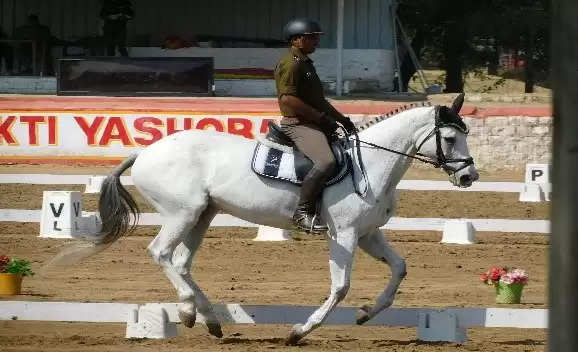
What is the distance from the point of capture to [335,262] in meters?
9.22

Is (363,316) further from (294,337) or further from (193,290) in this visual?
(193,290)

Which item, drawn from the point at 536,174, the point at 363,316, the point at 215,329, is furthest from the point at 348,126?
the point at 536,174

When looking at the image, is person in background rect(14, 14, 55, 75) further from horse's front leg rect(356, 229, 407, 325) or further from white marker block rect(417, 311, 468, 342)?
white marker block rect(417, 311, 468, 342)

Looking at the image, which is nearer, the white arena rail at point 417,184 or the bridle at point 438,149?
the bridle at point 438,149

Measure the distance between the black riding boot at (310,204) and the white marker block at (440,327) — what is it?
0.97 meters

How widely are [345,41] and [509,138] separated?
9.68 metres

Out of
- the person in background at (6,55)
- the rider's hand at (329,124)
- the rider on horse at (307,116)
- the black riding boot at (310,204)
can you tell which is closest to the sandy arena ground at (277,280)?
the black riding boot at (310,204)

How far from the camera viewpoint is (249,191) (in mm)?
9477

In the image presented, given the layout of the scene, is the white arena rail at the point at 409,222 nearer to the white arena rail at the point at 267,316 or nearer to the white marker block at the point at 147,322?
the white arena rail at the point at 267,316

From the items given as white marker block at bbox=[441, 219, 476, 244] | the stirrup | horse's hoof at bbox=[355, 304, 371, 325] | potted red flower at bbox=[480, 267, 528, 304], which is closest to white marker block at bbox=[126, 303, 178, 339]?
the stirrup

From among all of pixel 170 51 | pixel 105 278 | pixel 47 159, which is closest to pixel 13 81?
pixel 170 51

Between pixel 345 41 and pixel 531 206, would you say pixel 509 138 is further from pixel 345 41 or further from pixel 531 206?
pixel 345 41

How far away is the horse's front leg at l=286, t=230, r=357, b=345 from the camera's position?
29.5 feet

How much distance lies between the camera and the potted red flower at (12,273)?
11.0 meters
